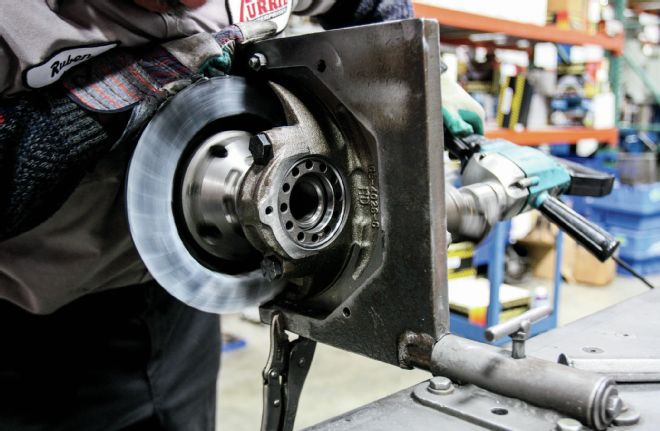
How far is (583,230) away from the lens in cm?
72

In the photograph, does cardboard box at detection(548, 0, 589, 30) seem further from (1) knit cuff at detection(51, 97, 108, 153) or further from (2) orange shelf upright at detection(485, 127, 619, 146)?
(1) knit cuff at detection(51, 97, 108, 153)

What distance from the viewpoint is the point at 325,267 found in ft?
1.86

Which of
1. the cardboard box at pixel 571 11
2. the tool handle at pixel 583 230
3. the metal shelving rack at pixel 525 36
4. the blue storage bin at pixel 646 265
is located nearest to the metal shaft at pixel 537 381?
the tool handle at pixel 583 230

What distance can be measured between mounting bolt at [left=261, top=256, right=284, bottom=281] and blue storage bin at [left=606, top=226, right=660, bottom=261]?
3.26 m

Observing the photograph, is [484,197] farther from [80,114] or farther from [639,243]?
[639,243]

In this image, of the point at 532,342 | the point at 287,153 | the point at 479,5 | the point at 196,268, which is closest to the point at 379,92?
the point at 287,153

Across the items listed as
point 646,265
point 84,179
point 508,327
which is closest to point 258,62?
point 84,179

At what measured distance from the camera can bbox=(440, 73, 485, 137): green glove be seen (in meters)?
0.81

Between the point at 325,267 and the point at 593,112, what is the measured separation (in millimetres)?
3324

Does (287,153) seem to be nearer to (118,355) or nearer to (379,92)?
(379,92)

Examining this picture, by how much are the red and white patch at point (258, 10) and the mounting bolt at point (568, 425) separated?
1.51ft

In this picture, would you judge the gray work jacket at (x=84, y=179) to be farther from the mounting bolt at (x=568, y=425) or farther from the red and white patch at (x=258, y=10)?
the mounting bolt at (x=568, y=425)

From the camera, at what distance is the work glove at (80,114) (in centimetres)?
51

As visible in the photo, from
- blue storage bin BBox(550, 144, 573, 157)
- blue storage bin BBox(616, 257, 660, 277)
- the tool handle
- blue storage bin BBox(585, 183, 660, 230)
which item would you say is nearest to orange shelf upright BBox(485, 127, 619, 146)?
blue storage bin BBox(585, 183, 660, 230)
